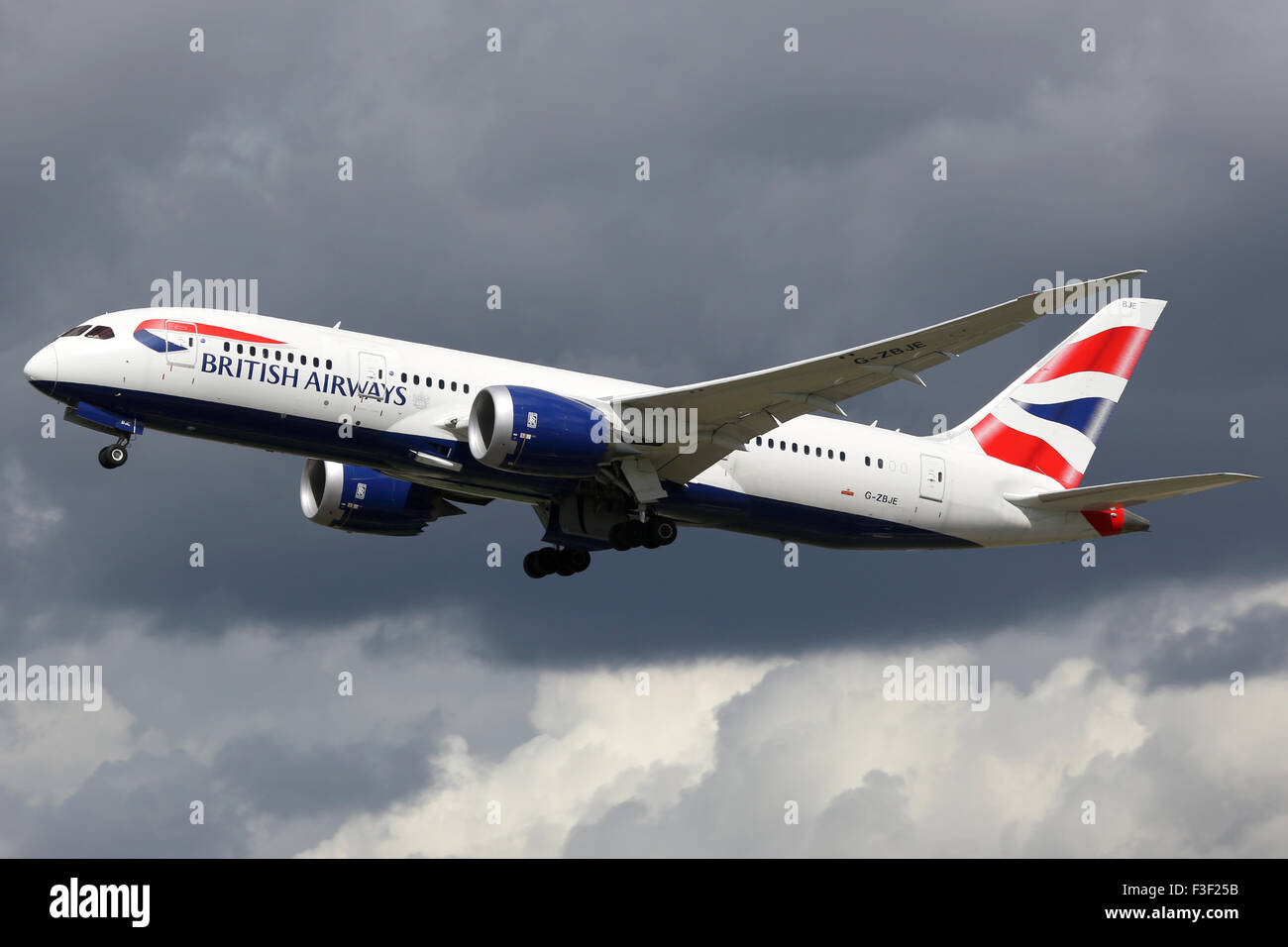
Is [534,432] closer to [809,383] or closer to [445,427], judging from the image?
[445,427]

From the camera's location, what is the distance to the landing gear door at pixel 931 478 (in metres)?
50.3

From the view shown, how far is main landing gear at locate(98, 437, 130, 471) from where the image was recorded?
140 ft

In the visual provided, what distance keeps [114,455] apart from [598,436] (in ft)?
39.6

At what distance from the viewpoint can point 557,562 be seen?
5275 centimetres

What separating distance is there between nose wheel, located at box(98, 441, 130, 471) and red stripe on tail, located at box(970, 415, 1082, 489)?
25.3 m


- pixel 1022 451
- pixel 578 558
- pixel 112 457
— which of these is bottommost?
pixel 578 558

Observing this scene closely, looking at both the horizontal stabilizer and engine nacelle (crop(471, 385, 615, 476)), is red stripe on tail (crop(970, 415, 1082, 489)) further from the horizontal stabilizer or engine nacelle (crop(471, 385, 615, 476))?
engine nacelle (crop(471, 385, 615, 476))

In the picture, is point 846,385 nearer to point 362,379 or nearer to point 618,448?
point 618,448

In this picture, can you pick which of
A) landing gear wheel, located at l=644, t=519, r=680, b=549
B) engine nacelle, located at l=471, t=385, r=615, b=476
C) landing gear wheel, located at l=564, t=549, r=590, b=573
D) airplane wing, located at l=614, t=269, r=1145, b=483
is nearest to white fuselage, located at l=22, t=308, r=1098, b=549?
landing gear wheel, located at l=644, t=519, r=680, b=549

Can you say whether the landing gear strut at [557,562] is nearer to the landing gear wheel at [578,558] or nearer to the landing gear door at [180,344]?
the landing gear wheel at [578,558]

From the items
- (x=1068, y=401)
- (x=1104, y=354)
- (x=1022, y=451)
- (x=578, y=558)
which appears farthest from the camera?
(x=1104, y=354)

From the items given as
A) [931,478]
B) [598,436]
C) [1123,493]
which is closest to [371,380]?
[598,436]
